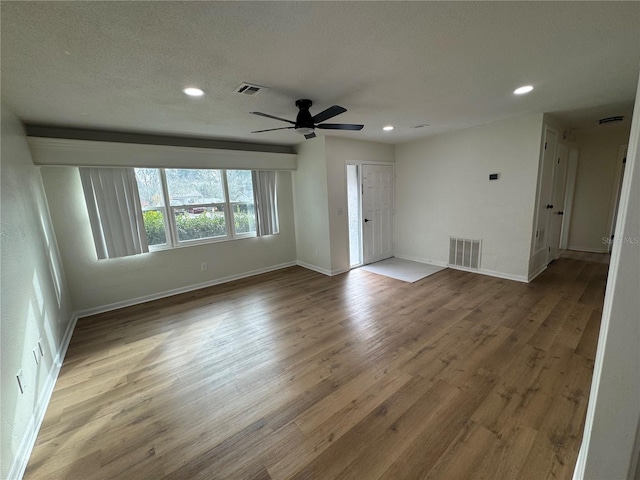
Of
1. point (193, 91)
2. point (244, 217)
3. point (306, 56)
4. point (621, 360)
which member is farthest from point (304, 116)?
point (244, 217)

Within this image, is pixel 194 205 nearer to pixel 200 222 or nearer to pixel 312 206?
pixel 200 222

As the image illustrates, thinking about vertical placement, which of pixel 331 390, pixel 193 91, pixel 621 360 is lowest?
pixel 331 390

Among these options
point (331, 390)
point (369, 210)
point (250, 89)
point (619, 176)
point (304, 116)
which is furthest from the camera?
point (369, 210)

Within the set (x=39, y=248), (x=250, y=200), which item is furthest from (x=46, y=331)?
(x=250, y=200)

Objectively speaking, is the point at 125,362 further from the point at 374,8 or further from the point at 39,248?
the point at 374,8

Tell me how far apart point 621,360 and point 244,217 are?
182 inches

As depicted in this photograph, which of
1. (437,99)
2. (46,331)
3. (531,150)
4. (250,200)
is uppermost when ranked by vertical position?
(437,99)

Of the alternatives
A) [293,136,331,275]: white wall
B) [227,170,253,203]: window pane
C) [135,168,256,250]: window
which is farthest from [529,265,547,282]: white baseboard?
[227,170,253,203]: window pane

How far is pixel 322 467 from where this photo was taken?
4.71 feet

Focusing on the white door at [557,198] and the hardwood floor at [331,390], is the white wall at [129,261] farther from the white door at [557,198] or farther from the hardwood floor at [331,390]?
the white door at [557,198]

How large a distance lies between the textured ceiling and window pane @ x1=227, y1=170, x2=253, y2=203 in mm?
1589

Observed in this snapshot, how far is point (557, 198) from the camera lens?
4.41m

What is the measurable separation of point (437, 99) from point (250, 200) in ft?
10.9

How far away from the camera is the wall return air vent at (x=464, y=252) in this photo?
170 inches
